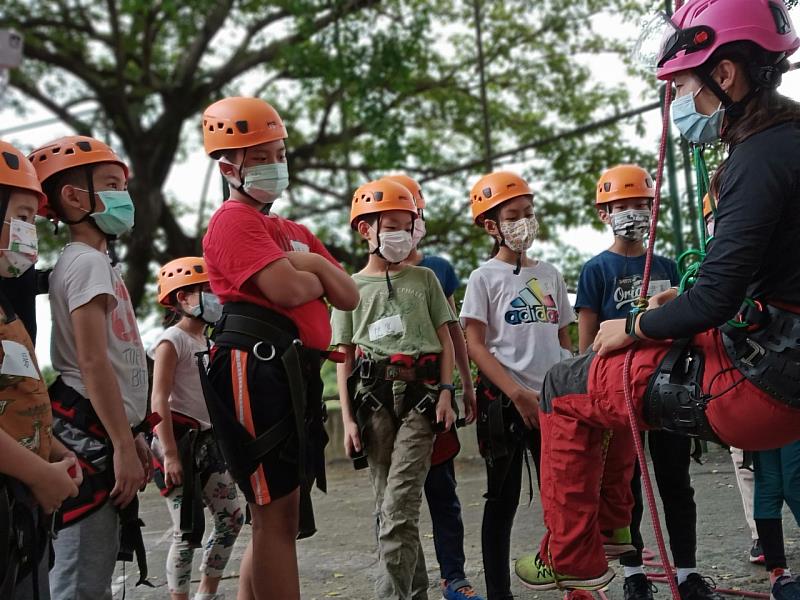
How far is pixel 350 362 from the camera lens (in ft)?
15.7

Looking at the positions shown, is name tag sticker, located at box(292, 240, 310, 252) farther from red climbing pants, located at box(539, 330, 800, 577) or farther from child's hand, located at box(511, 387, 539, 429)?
child's hand, located at box(511, 387, 539, 429)

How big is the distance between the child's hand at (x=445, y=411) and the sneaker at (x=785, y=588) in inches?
64.3

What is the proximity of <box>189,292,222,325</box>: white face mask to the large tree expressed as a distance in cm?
574

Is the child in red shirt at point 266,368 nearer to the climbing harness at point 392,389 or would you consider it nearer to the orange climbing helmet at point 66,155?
the orange climbing helmet at point 66,155

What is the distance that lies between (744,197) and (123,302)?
217 centimetres

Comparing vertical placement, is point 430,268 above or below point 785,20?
below

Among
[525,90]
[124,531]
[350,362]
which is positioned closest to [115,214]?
[124,531]

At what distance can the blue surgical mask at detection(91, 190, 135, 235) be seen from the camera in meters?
3.48

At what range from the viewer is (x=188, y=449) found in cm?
470

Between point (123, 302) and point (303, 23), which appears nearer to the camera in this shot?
point (123, 302)

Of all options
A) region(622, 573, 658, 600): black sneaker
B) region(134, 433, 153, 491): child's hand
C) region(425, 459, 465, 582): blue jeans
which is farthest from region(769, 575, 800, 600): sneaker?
region(134, 433, 153, 491): child's hand

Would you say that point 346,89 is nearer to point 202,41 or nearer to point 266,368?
point 202,41

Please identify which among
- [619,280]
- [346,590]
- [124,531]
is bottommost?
[346,590]

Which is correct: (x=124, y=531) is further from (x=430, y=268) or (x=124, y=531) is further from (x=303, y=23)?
(x=303, y=23)
